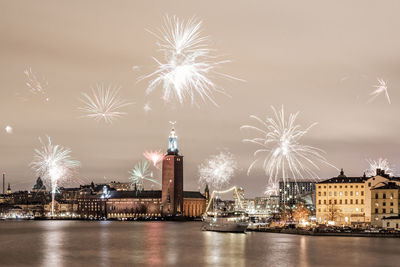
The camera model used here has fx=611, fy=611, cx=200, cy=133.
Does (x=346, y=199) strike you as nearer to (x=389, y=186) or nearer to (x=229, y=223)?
(x=389, y=186)

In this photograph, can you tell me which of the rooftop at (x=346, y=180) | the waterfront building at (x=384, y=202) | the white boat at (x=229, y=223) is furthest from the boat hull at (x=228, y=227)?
the waterfront building at (x=384, y=202)

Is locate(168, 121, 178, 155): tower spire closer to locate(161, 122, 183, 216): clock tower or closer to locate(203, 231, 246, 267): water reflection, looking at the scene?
locate(161, 122, 183, 216): clock tower

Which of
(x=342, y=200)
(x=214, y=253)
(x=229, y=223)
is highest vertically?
(x=342, y=200)

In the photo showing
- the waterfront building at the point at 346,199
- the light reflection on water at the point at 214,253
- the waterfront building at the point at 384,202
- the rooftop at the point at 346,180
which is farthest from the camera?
the rooftop at the point at 346,180

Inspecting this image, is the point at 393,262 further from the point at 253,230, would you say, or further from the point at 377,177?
the point at 253,230

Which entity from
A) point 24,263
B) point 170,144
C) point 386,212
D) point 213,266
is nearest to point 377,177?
point 386,212

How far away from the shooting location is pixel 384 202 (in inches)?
3361

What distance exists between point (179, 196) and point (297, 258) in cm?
13091

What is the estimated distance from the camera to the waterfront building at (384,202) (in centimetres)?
8456

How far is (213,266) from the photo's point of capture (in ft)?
153

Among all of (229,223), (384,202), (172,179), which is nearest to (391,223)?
(384,202)

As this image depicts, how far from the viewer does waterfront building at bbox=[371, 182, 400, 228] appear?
84562 mm

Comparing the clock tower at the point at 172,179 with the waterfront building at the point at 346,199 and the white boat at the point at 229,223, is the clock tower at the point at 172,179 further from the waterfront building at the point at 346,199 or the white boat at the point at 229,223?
the waterfront building at the point at 346,199

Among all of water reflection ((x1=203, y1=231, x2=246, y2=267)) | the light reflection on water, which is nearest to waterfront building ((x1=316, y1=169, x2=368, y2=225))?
the light reflection on water
